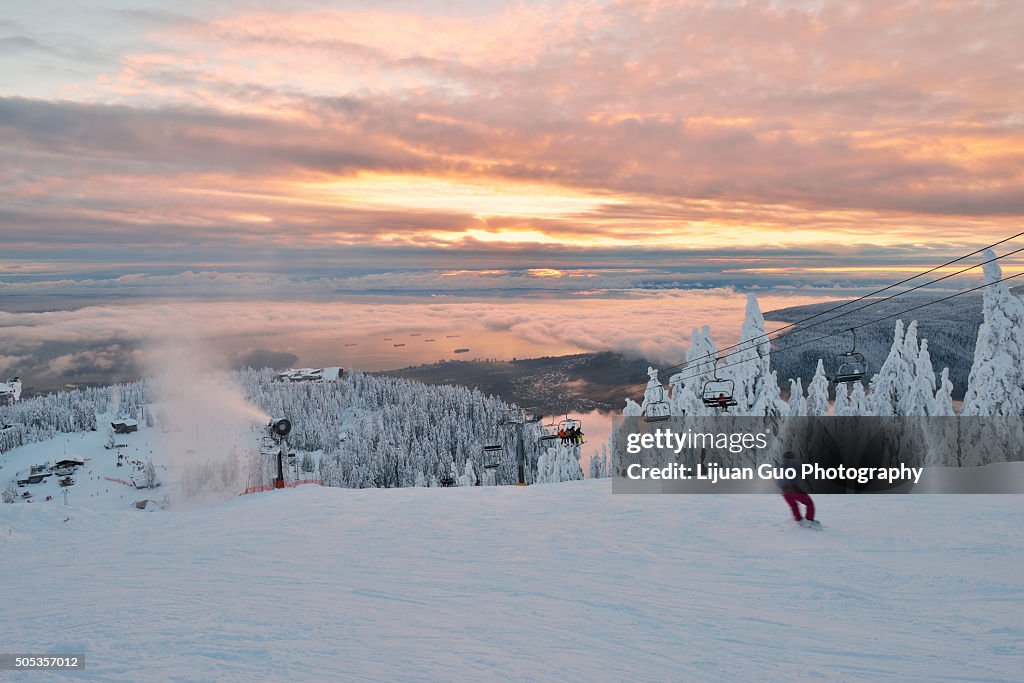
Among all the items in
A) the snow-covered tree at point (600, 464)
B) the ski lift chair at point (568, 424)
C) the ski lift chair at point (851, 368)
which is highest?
the ski lift chair at point (851, 368)

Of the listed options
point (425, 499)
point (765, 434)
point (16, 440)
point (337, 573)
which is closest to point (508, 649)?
point (337, 573)

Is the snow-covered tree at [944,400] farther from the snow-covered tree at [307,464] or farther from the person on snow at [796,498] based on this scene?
the snow-covered tree at [307,464]

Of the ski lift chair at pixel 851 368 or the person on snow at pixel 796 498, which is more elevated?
the ski lift chair at pixel 851 368

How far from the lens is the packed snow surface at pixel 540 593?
30.2ft

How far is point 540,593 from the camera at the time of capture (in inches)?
475

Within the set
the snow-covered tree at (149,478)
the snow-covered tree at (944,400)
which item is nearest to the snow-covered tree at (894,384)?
the snow-covered tree at (944,400)

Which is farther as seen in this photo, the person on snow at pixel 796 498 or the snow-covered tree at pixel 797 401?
the snow-covered tree at pixel 797 401

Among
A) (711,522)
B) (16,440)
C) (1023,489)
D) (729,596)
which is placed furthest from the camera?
(16,440)

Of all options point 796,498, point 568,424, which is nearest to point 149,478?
point 568,424

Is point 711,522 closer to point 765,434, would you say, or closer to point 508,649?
point 508,649

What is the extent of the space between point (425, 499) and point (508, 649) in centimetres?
1217

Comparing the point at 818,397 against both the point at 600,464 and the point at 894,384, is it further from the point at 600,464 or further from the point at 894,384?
the point at 600,464

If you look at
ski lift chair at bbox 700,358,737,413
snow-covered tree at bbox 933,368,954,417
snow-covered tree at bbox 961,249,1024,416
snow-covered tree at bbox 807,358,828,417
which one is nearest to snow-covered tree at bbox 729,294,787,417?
snow-covered tree at bbox 807,358,828,417

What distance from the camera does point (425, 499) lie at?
21.5 meters
